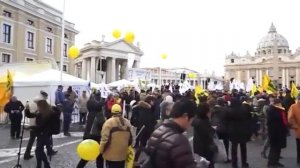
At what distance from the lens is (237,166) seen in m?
8.31

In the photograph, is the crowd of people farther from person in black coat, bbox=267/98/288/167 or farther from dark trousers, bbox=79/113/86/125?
dark trousers, bbox=79/113/86/125

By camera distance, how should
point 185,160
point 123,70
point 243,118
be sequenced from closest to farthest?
point 185,160 → point 243,118 → point 123,70

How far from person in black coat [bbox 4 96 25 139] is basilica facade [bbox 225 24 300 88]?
349 ft

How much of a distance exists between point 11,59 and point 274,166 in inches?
1350

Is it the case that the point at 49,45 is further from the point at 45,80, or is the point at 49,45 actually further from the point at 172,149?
the point at 172,149

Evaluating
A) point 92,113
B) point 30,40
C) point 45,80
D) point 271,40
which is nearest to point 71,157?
point 92,113

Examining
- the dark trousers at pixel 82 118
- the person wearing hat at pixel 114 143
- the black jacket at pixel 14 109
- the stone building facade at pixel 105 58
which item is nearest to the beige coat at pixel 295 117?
the person wearing hat at pixel 114 143

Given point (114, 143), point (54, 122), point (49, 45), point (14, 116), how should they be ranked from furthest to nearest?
point (49, 45) < point (14, 116) < point (54, 122) < point (114, 143)

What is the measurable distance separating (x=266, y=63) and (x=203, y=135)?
12345 centimetres

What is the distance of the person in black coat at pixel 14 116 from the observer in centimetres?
1293

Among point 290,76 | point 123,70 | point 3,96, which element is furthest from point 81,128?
point 290,76

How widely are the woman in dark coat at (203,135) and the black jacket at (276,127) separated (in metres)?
2.82

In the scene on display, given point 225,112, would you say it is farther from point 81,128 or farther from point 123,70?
point 123,70

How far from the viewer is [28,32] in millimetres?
40031
